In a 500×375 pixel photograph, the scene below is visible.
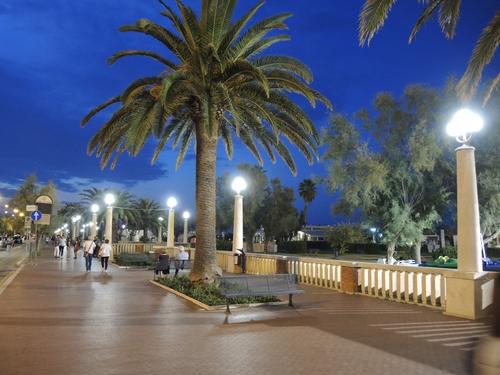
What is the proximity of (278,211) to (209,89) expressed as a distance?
150ft

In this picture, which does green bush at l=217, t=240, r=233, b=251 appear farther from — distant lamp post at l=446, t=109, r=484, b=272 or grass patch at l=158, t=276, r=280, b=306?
distant lamp post at l=446, t=109, r=484, b=272

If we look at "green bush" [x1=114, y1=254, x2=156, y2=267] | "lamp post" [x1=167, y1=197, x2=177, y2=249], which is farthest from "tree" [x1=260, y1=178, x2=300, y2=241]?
"green bush" [x1=114, y1=254, x2=156, y2=267]

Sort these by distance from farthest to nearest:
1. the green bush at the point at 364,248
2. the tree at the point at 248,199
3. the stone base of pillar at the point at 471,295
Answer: the green bush at the point at 364,248 < the tree at the point at 248,199 < the stone base of pillar at the point at 471,295

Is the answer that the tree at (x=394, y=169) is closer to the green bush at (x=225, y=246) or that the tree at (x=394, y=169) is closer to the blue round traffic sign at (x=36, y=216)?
the blue round traffic sign at (x=36, y=216)

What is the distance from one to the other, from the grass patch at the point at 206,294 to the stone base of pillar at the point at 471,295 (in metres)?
3.99

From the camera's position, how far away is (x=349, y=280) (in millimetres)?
14102

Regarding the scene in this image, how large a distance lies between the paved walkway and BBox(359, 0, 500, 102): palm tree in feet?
17.9

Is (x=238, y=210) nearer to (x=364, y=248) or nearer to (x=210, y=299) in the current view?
(x=210, y=299)

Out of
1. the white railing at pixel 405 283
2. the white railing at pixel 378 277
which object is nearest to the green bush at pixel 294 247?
the white railing at pixel 378 277

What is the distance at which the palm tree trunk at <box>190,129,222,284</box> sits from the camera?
574 inches

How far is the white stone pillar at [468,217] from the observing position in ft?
33.4

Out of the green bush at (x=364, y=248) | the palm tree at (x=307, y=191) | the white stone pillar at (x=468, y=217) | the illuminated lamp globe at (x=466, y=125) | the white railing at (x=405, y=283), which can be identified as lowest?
the green bush at (x=364, y=248)

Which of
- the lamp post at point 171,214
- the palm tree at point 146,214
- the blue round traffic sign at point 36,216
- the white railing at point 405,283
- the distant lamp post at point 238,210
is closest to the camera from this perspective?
the white railing at point 405,283

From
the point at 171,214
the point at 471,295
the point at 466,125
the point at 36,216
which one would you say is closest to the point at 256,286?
the point at 471,295
